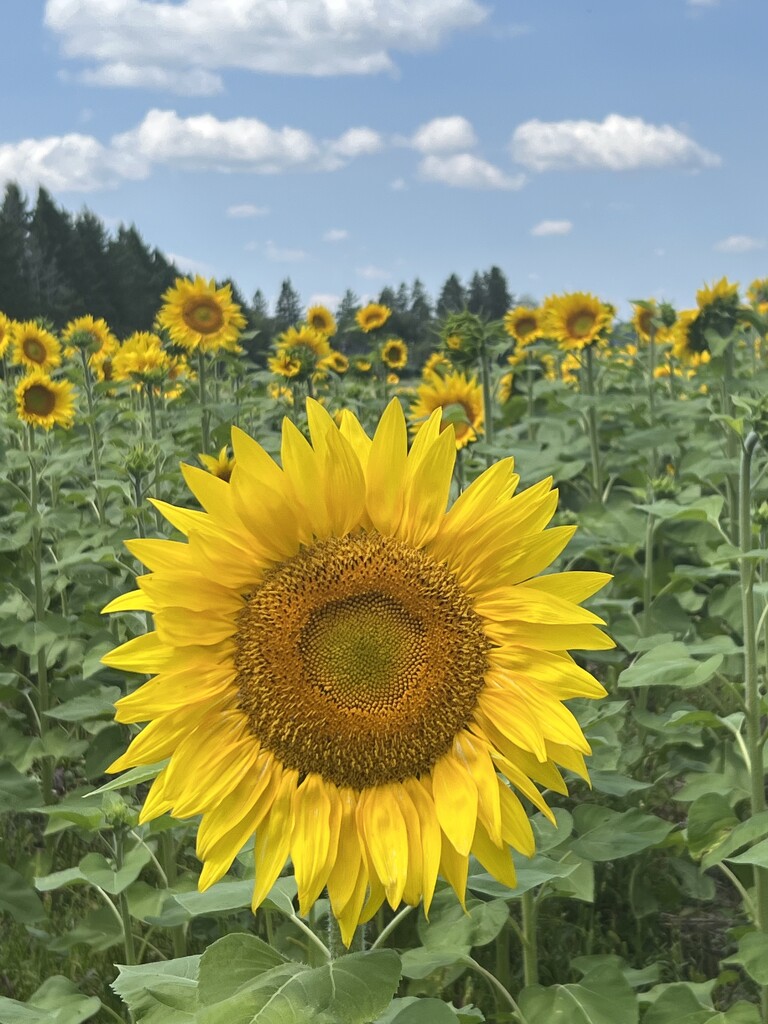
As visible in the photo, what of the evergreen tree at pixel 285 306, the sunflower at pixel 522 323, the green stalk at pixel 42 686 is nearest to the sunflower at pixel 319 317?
the sunflower at pixel 522 323

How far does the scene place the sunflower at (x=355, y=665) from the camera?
1339 mm

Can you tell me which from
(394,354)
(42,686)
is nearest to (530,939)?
(42,686)

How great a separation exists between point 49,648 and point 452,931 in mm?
2265

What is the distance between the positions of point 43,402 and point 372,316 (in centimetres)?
449

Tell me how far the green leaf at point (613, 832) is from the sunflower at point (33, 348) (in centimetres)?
622

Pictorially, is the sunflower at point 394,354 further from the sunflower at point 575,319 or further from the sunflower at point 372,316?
the sunflower at point 575,319

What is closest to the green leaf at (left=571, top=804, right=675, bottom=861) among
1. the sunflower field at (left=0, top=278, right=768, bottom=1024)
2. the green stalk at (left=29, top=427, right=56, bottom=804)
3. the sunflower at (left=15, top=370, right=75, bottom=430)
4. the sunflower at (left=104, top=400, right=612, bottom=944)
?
the sunflower field at (left=0, top=278, right=768, bottom=1024)

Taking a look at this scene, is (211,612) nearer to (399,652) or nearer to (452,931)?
(399,652)

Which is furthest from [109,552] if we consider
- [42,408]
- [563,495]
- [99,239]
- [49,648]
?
[99,239]

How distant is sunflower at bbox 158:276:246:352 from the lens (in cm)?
705

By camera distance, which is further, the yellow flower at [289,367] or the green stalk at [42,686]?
the yellow flower at [289,367]

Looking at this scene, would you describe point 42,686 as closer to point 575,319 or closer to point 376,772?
point 376,772

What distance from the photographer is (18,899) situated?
266cm

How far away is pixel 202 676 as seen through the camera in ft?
4.48
